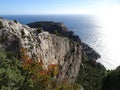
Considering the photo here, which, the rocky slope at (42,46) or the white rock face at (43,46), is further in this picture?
the white rock face at (43,46)

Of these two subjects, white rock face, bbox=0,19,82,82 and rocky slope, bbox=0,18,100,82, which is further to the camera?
white rock face, bbox=0,19,82,82

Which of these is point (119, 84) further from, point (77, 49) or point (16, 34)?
point (77, 49)

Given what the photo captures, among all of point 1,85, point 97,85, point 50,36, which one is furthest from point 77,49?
point 1,85

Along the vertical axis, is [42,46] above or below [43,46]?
above

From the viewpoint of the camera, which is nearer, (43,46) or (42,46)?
(42,46)
